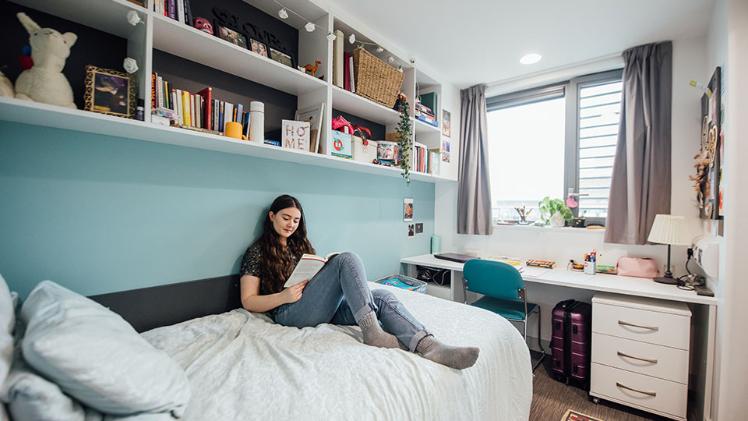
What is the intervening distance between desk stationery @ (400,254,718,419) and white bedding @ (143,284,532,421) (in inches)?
30.3

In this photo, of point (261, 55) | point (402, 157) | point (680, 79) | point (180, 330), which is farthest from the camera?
point (402, 157)

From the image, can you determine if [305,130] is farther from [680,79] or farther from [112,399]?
[680,79]

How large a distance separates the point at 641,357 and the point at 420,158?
1920 millimetres

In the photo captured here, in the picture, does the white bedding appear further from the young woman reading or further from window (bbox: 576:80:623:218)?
window (bbox: 576:80:623:218)

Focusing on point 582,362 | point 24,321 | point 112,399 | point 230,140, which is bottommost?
point 582,362

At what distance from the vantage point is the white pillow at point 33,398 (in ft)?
1.94

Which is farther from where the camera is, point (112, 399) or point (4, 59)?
point (4, 59)

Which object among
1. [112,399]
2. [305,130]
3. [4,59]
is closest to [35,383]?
[112,399]

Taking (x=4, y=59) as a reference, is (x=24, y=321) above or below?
below

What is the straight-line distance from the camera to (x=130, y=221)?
1370 mm

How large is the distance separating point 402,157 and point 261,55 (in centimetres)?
119

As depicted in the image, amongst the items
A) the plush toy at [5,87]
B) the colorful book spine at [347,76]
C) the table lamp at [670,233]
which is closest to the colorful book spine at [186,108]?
the plush toy at [5,87]

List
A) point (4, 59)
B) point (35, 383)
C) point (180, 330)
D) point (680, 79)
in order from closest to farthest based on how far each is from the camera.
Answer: point (35, 383) < point (4, 59) < point (180, 330) < point (680, 79)

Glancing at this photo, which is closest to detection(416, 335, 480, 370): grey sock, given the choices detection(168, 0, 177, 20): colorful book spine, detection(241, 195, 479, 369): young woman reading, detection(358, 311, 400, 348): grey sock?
detection(241, 195, 479, 369): young woman reading
